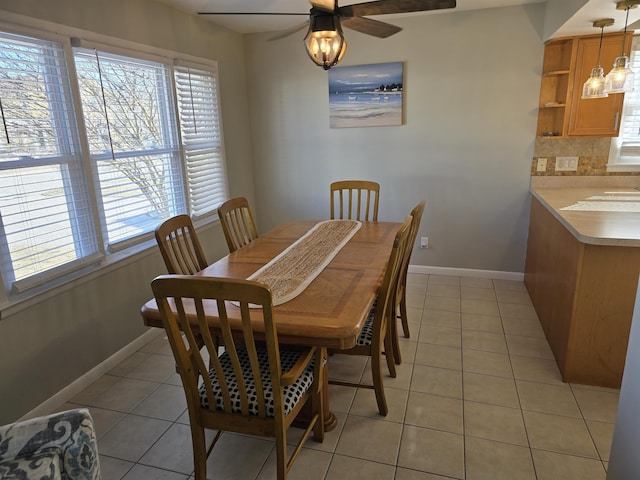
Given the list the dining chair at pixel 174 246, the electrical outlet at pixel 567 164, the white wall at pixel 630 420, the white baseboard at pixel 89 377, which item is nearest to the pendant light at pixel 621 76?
the electrical outlet at pixel 567 164

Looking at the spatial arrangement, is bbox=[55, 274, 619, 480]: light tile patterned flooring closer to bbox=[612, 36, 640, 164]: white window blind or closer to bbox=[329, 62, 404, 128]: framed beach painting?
bbox=[612, 36, 640, 164]: white window blind

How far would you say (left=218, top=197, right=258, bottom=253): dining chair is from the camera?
2.69 m

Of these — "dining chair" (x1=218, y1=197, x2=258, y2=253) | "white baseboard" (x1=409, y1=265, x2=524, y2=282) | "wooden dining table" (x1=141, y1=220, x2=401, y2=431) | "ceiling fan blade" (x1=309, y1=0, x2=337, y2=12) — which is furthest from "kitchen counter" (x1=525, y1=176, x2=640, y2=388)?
"dining chair" (x1=218, y1=197, x2=258, y2=253)

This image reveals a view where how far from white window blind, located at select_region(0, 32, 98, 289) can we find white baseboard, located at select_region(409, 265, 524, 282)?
2.95 m

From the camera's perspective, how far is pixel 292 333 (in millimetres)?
1558

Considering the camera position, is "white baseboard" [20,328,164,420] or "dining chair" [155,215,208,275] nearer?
"dining chair" [155,215,208,275]

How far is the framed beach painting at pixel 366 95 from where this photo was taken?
385 centimetres

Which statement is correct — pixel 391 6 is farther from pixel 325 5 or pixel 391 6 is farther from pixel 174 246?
pixel 174 246

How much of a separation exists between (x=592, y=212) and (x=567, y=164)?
1.14 m

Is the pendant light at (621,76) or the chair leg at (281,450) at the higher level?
the pendant light at (621,76)

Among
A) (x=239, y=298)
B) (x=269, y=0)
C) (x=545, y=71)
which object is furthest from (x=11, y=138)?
(x=545, y=71)

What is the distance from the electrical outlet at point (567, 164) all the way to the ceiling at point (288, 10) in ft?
3.20

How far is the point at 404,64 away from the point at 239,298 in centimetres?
320

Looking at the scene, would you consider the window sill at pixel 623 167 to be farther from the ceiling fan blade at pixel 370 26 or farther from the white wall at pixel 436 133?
the ceiling fan blade at pixel 370 26
